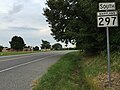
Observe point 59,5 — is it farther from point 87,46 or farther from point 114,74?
point 114,74

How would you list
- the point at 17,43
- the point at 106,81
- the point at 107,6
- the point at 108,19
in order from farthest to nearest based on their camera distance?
1. the point at 17,43
2. the point at 106,81
3. the point at 107,6
4. the point at 108,19

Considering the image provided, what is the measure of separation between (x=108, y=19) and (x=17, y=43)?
323ft

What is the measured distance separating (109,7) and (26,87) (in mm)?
4232

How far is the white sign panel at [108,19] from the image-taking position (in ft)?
33.6

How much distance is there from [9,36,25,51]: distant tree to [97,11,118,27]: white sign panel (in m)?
95.2

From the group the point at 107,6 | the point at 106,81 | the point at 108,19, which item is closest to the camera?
the point at 108,19

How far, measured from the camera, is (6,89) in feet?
33.1

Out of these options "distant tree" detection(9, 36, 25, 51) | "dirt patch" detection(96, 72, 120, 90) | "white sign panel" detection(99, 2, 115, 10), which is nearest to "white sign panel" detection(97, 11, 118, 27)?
"white sign panel" detection(99, 2, 115, 10)

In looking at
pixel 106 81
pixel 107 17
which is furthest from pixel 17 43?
pixel 107 17

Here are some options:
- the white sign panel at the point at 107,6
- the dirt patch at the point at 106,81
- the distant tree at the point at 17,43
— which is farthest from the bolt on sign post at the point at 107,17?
the distant tree at the point at 17,43

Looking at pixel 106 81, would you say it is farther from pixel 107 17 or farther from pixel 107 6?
pixel 107 6

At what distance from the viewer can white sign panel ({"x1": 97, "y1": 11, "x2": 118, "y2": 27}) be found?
33.6 ft

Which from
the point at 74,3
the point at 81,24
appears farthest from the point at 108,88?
the point at 74,3

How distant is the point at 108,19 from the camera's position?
10273 millimetres
